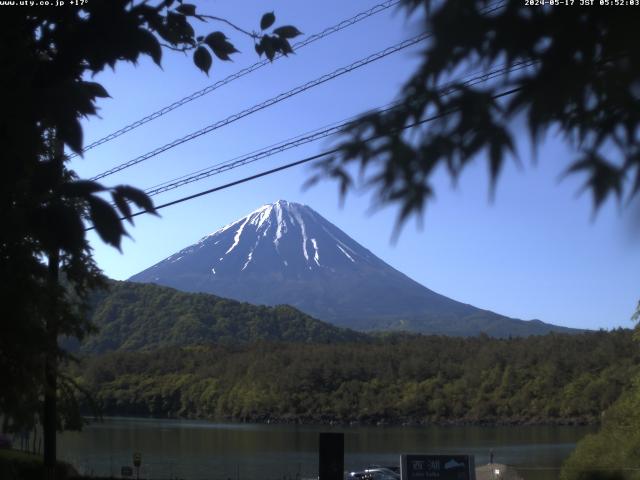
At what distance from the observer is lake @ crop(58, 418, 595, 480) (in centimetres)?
4322

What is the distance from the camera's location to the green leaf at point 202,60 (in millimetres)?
5490

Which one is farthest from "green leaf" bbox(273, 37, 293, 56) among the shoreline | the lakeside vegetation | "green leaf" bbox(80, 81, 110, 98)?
the shoreline

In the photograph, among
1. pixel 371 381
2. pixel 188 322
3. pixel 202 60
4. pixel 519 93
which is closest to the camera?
pixel 519 93

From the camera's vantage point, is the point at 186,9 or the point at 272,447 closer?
the point at 186,9

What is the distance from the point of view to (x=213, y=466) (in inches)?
1788

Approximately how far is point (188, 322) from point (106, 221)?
142 meters

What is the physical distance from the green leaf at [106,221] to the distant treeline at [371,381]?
271ft

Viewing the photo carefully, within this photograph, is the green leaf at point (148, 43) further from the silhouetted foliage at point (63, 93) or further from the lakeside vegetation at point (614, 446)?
the lakeside vegetation at point (614, 446)

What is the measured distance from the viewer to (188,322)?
472ft

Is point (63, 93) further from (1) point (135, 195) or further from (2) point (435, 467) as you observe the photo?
(2) point (435, 467)

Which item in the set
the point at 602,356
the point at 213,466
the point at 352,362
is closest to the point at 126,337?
the point at 352,362

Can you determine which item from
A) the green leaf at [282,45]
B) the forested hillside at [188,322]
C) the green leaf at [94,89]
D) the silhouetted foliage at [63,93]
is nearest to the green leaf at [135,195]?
the silhouetted foliage at [63,93]

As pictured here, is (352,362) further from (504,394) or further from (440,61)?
(440,61)

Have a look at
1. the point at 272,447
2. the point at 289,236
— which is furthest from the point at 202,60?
the point at 289,236
